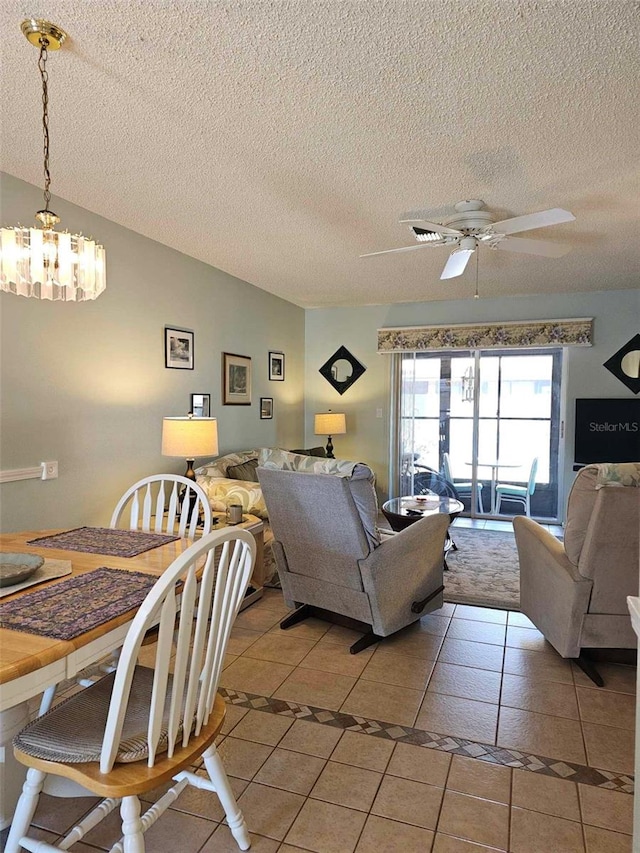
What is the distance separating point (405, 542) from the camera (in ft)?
9.28

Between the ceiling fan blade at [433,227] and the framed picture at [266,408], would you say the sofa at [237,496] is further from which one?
the ceiling fan blade at [433,227]

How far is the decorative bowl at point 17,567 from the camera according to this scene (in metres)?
1.56

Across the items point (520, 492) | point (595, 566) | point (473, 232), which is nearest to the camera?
point (595, 566)

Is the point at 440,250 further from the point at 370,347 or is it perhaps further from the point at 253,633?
the point at 253,633

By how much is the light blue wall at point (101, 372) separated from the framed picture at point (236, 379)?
0.27 feet

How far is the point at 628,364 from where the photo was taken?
5.48 m

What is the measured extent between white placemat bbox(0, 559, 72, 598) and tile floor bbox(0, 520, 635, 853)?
0.82m

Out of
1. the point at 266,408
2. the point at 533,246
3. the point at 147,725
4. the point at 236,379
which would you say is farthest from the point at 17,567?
the point at 266,408

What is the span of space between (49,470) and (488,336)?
4.63 meters

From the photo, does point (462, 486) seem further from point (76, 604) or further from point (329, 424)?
point (76, 604)

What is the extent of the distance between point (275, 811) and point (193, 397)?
3099 mm

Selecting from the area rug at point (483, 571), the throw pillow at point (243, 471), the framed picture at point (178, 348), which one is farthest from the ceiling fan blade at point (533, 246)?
the throw pillow at point (243, 471)

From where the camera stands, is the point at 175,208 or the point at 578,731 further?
the point at 175,208

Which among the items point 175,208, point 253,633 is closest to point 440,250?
point 175,208
